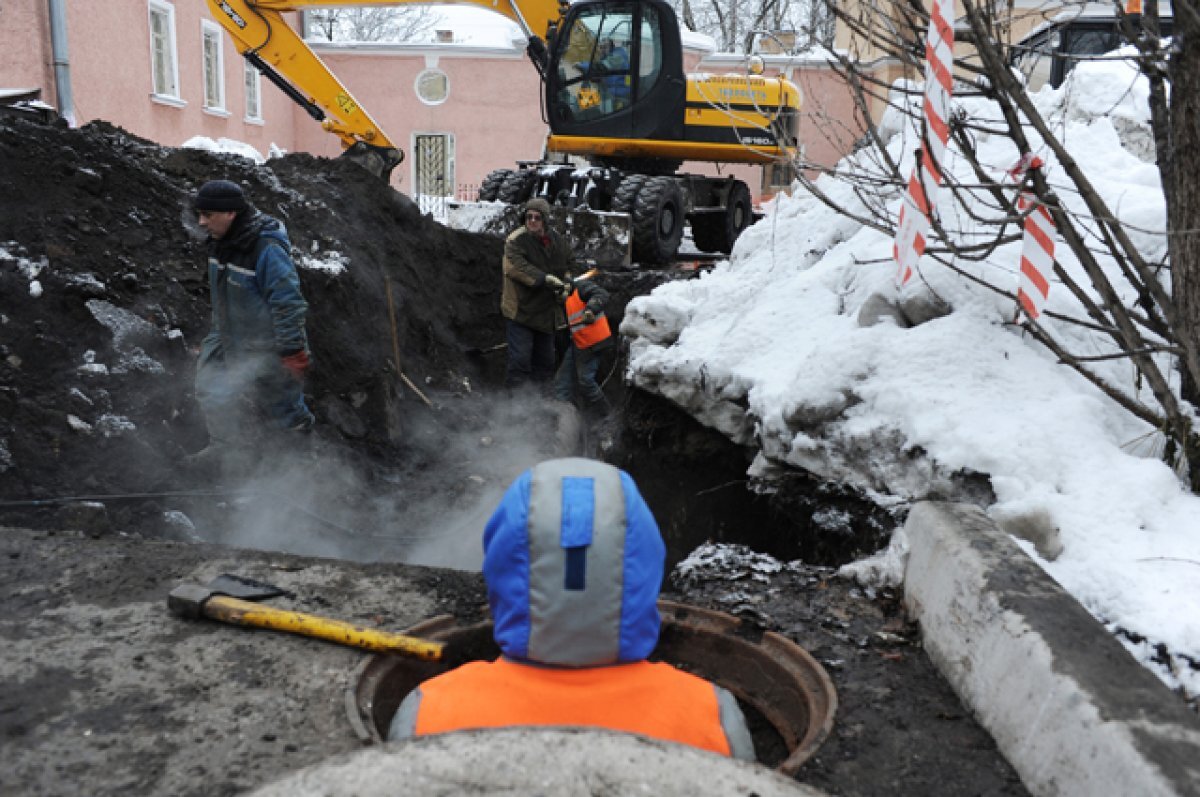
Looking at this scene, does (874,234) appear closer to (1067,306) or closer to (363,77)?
(1067,306)

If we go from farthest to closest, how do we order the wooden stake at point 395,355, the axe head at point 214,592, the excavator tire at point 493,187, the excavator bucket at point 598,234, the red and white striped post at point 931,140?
the excavator tire at point 493,187
the excavator bucket at point 598,234
the wooden stake at point 395,355
the red and white striped post at point 931,140
the axe head at point 214,592

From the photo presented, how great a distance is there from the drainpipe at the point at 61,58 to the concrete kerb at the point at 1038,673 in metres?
14.7

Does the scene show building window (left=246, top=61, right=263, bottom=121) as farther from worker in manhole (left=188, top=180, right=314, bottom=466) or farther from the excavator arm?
worker in manhole (left=188, top=180, right=314, bottom=466)

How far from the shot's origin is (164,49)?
1822 cm

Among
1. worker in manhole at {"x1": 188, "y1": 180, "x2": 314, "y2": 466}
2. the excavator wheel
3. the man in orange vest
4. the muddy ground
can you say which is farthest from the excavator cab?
worker in manhole at {"x1": 188, "y1": 180, "x2": 314, "y2": 466}

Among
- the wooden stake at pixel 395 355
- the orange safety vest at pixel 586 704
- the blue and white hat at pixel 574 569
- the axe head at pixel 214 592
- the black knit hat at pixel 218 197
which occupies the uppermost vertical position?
the black knit hat at pixel 218 197

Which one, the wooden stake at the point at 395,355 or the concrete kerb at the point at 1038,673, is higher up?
the concrete kerb at the point at 1038,673

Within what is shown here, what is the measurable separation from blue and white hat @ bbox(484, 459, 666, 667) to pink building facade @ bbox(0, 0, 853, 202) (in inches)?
556

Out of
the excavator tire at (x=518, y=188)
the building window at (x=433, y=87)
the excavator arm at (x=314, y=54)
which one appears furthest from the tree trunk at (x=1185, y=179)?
the building window at (x=433, y=87)

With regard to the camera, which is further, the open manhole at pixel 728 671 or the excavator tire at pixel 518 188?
the excavator tire at pixel 518 188

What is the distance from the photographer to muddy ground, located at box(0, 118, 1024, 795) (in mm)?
2455

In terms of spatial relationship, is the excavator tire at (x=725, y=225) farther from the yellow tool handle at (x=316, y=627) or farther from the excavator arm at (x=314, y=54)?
the yellow tool handle at (x=316, y=627)

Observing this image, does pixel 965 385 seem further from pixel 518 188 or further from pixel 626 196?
pixel 518 188

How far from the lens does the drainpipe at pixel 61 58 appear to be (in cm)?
1381
